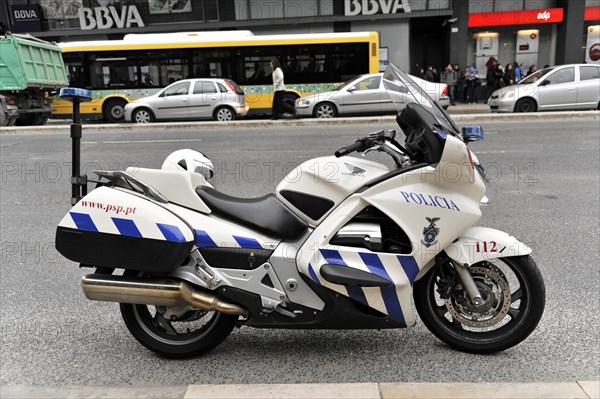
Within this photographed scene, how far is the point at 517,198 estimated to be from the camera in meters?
7.04

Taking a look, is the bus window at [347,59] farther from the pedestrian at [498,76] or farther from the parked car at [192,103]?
the pedestrian at [498,76]

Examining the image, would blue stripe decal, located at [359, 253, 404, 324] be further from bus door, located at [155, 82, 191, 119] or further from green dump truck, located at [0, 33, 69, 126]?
green dump truck, located at [0, 33, 69, 126]

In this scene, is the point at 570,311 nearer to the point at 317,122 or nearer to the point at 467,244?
the point at 467,244

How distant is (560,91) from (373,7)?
1253cm

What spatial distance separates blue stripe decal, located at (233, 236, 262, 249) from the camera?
2.99m

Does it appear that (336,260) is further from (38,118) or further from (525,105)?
(38,118)

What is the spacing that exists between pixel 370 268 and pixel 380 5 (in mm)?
25751

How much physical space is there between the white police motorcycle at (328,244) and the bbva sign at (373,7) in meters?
25.0

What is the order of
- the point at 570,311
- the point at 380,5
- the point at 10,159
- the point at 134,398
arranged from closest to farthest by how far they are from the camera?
the point at 134,398 → the point at 570,311 → the point at 10,159 → the point at 380,5

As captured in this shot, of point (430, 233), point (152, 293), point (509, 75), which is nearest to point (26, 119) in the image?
point (152, 293)

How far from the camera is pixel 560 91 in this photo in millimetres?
16422

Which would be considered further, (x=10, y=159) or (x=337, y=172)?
(x=10, y=159)

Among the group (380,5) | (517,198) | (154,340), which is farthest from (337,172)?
(380,5)

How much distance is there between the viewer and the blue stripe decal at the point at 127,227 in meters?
Answer: 2.93
